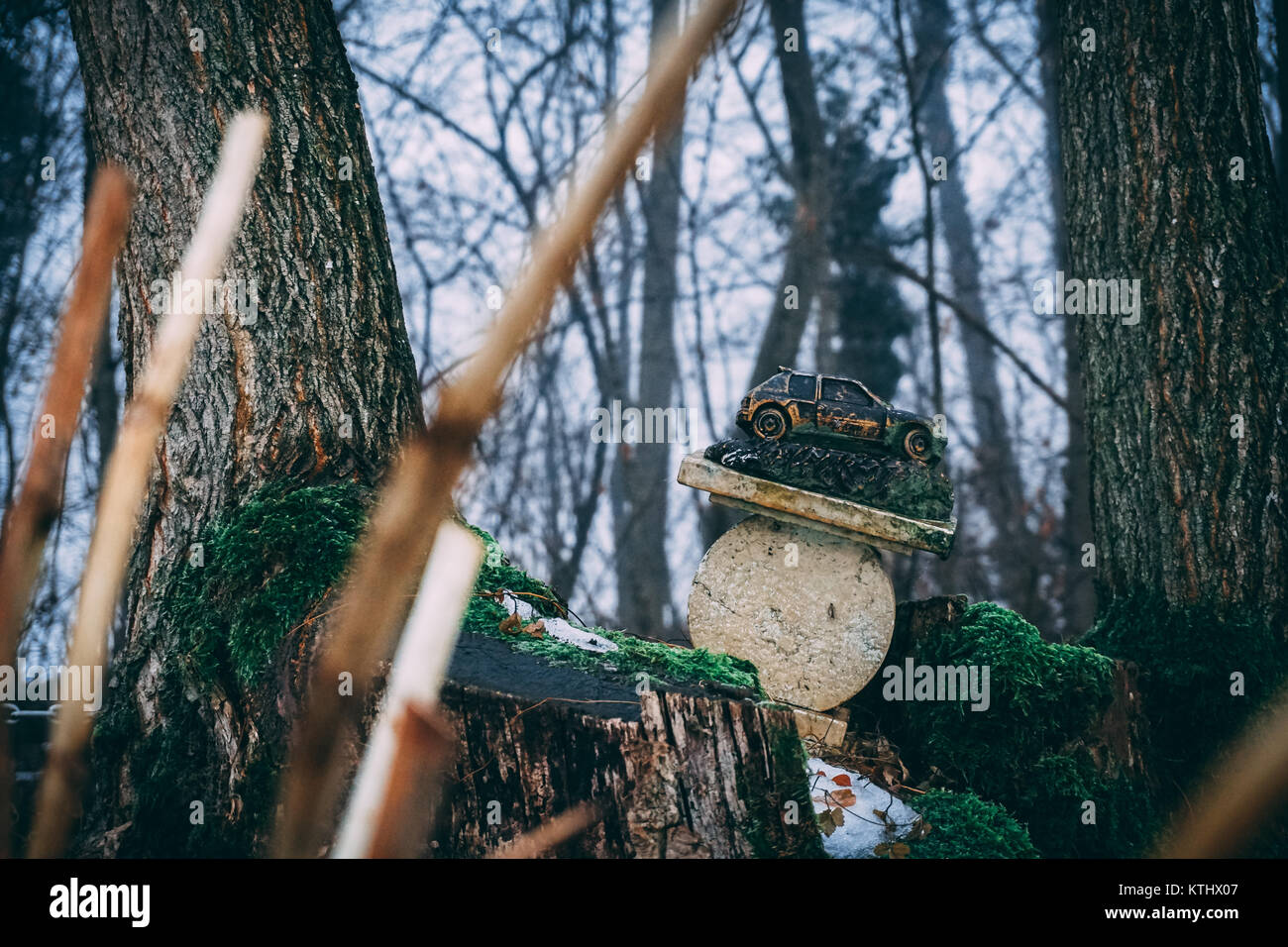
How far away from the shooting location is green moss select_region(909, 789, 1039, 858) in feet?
11.0

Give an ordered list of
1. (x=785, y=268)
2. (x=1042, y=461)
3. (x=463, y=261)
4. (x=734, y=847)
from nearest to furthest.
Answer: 1. (x=734, y=847)
2. (x=785, y=268)
3. (x=463, y=261)
4. (x=1042, y=461)

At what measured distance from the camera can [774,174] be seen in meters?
12.6

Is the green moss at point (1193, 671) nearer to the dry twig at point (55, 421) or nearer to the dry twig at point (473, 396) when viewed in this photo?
the dry twig at point (473, 396)

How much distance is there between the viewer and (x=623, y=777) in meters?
2.75

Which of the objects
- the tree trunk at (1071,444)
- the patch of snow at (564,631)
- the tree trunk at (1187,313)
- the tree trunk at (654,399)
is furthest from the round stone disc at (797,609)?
the tree trunk at (654,399)

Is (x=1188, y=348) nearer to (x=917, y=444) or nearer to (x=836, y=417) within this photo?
(x=917, y=444)

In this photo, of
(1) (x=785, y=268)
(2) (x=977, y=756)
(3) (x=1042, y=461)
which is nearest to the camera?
(2) (x=977, y=756)

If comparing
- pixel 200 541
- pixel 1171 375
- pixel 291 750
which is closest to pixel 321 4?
pixel 200 541

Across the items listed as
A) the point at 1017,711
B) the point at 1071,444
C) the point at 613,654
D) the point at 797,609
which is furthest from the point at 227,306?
the point at 1071,444

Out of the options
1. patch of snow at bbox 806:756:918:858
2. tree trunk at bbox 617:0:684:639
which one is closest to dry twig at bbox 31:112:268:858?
patch of snow at bbox 806:756:918:858

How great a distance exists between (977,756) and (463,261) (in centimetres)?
996

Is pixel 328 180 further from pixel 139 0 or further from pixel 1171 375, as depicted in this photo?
pixel 1171 375

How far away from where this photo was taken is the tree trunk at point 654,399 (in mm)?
11133

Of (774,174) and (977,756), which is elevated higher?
(774,174)
